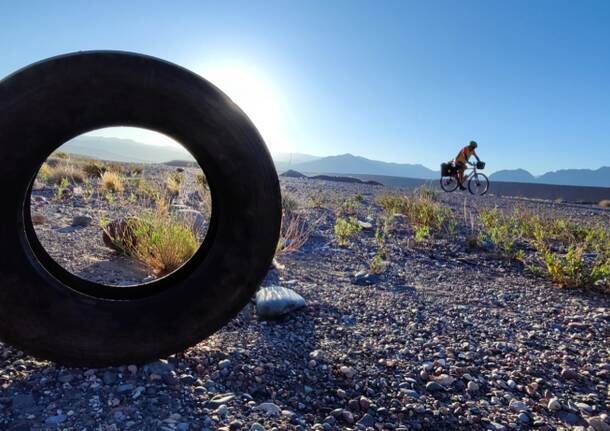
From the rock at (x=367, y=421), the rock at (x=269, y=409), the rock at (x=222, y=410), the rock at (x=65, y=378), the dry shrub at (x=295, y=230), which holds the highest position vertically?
the dry shrub at (x=295, y=230)

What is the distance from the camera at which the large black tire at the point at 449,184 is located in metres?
16.6

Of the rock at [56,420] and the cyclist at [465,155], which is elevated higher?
the cyclist at [465,155]

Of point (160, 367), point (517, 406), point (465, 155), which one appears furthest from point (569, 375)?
point (465, 155)

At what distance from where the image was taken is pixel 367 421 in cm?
165

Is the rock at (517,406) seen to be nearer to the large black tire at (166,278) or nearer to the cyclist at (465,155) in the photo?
the large black tire at (166,278)

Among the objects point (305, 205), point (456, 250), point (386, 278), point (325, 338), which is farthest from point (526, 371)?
point (305, 205)

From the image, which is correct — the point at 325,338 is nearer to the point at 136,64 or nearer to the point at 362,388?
the point at 362,388

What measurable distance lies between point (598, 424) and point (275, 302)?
1.70 meters

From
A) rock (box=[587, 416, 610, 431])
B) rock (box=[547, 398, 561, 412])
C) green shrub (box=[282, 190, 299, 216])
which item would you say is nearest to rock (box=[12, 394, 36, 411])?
rock (box=[547, 398, 561, 412])

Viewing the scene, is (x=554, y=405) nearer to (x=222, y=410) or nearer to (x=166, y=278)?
(x=222, y=410)

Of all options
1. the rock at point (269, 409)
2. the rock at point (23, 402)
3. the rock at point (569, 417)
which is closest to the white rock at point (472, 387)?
the rock at point (569, 417)

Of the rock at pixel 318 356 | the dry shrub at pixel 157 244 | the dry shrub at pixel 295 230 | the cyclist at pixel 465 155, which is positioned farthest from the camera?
the cyclist at pixel 465 155

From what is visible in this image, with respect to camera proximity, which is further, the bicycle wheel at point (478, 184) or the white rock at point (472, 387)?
the bicycle wheel at point (478, 184)

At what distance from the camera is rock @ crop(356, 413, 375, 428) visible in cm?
163
